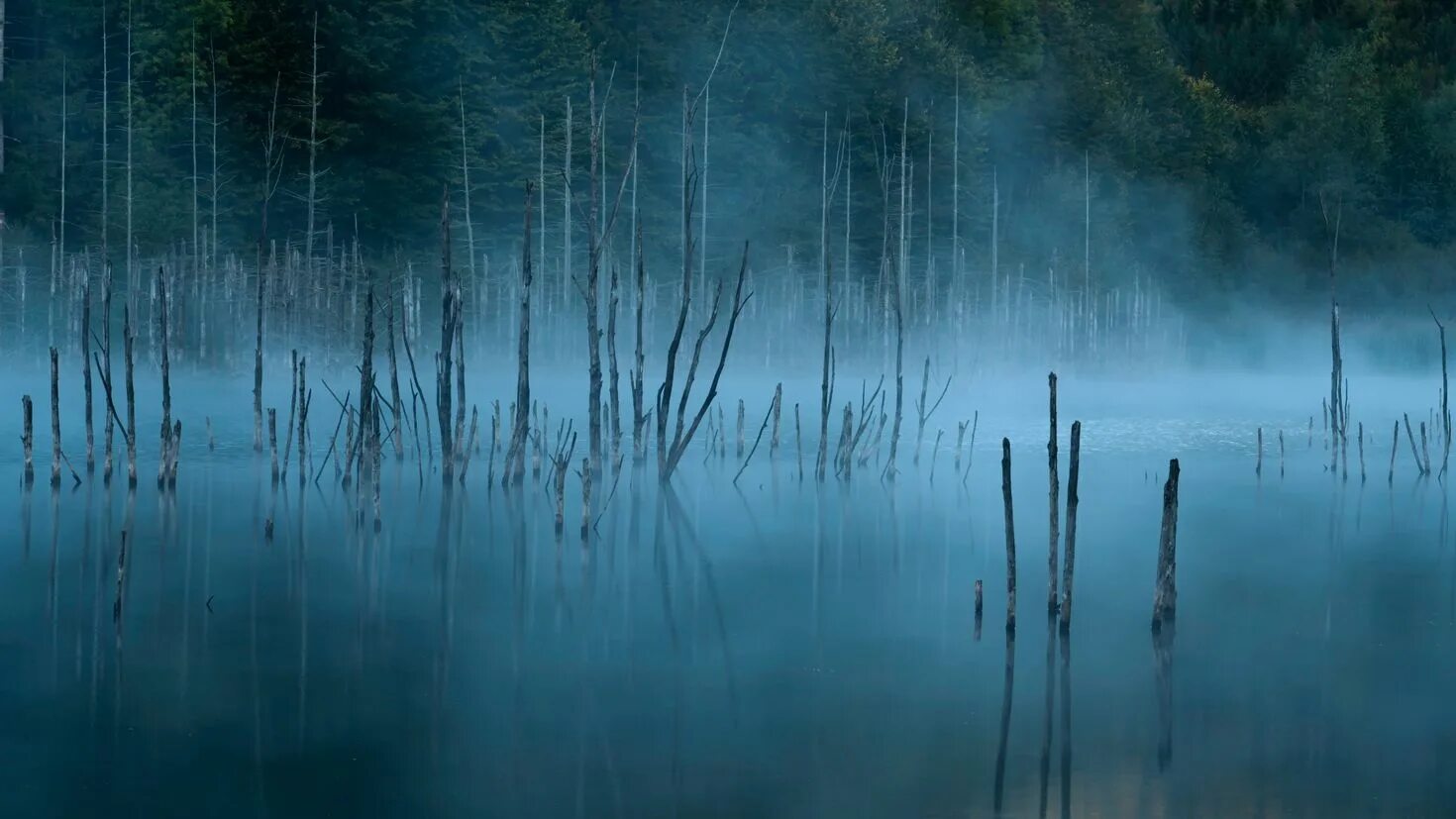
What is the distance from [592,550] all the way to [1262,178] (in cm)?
4243

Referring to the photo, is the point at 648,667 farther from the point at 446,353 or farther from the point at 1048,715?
the point at 446,353

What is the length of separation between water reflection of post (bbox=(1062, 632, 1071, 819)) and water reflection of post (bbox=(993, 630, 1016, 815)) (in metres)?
0.24

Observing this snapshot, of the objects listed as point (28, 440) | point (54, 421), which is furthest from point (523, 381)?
point (28, 440)

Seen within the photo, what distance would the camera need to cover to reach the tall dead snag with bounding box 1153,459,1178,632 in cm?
914

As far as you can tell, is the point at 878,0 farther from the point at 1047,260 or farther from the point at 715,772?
the point at 715,772

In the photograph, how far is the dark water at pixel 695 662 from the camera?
7156 millimetres

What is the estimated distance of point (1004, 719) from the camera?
27.1 feet

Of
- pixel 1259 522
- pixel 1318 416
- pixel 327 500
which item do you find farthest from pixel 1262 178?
pixel 327 500

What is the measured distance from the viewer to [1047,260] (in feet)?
140

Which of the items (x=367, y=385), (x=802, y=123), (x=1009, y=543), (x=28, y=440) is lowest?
(x=1009, y=543)

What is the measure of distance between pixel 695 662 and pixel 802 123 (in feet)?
95.6

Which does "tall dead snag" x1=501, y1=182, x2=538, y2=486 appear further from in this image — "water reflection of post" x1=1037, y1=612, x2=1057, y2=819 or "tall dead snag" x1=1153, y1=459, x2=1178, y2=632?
"tall dead snag" x1=1153, y1=459, x2=1178, y2=632

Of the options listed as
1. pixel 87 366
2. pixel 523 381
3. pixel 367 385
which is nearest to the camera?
pixel 367 385

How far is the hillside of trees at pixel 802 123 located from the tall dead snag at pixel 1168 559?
7.79 m
